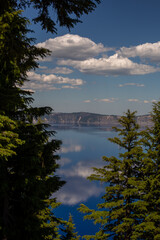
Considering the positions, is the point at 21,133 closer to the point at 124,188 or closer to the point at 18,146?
the point at 18,146

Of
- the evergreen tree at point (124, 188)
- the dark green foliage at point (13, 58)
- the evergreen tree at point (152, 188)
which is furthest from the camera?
the evergreen tree at point (124, 188)

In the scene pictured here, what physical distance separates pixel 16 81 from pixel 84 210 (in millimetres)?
10425

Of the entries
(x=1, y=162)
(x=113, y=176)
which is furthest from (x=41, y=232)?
(x=113, y=176)

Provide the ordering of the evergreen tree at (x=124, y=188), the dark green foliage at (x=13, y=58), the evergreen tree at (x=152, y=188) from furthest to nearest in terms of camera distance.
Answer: the evergreen tree at (x=124, y=188), the evergreen tree at (x=152, y=188), the dark green foliage at (x=13, y=58)

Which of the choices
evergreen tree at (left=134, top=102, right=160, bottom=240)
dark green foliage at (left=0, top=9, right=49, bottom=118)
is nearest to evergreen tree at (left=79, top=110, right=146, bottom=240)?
evergreen tree at (left=134, top=102, right=160, bottom=240)

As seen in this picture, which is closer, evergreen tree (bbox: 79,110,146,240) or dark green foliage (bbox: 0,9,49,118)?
dark green foliage (bbox: 0,9,49,118)

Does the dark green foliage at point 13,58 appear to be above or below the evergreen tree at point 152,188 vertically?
above

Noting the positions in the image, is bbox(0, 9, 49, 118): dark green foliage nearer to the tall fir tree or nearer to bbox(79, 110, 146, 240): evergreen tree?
the tall fir tree

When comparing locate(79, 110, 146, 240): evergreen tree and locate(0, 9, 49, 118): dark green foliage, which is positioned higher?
locate(0, 9, 49, 118): dark green foliage

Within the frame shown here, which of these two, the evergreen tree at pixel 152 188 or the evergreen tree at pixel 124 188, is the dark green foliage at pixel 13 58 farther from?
the evergreen tree at pixel 152 188

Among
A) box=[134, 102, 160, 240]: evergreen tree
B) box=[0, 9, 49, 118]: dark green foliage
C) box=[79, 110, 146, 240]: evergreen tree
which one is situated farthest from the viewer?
box=[79, 110, 146, 240]: evergreen tree

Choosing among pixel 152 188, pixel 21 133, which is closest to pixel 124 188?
pixel 152 188

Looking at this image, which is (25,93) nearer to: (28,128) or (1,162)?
(28,128)

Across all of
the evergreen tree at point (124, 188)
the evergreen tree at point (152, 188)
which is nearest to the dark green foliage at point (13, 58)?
the evergreen tree at point (124, 188)
